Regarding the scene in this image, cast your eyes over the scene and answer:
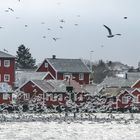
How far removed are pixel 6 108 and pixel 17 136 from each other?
114 feet

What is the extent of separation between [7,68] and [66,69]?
37.3 feet

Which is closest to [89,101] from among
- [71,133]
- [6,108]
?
[6,108]

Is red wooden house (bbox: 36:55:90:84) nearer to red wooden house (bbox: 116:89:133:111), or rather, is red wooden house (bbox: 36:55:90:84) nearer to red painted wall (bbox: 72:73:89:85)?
red painted wall (bbox: 72:73:89:85)

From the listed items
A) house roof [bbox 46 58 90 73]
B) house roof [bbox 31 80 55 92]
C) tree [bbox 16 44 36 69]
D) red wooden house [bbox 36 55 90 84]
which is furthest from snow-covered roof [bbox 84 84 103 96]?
tree [bbox 16 44 36 69]

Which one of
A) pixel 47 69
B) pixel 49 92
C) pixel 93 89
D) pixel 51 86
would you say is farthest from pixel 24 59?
pixel 49 92

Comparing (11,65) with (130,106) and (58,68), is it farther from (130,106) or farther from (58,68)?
(130,106)

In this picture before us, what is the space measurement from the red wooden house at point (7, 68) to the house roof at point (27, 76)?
8.93 ft

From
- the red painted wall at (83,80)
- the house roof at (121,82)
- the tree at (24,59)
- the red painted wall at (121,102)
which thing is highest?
the tree at (24,59)

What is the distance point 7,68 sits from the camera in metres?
93.1

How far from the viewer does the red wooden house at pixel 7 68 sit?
9281cm

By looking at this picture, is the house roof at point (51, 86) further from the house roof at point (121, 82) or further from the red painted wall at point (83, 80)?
the red painted wall at point (83, 80)

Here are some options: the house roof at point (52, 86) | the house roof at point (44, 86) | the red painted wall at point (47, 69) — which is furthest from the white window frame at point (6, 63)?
the house roof at point (44, 86)

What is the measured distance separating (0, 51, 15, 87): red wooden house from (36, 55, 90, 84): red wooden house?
8364 mm

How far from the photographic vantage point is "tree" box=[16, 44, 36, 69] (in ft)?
445
